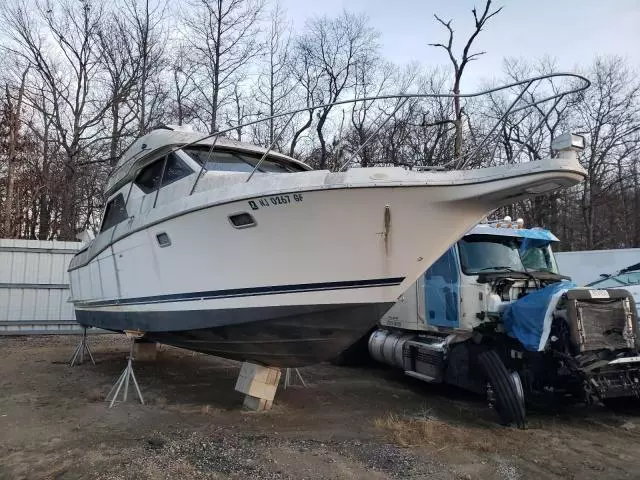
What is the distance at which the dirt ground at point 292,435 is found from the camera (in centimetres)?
402

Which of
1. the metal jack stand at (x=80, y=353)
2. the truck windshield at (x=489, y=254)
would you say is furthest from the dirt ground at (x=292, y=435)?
the truck windshield at (x=489, y=254)

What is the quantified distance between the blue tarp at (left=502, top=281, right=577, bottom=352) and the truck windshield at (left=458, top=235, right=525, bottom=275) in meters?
0.99

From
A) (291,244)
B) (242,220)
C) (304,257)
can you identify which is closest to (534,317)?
(304,257)

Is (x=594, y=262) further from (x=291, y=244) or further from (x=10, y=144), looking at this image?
(x=10, y=144)

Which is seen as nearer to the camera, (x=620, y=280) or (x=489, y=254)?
(x=489, y=254)

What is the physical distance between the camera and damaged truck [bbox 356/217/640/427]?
5.27 m

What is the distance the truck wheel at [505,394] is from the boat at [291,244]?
66.9 inches

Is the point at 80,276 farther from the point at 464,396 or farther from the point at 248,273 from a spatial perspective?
the point at 464,396

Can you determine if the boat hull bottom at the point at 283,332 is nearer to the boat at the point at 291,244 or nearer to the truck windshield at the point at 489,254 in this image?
the boat at the point at 291,244

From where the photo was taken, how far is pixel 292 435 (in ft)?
15.9

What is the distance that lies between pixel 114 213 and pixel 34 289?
22.4ft

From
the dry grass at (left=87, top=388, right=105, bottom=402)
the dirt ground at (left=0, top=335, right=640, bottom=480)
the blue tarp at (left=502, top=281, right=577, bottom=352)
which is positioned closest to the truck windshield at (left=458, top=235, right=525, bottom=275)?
the blue tarp at (left=502, top=281, right=577, bottom=352)

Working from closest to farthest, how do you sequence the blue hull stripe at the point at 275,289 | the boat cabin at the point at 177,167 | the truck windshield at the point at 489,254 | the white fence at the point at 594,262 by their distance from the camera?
the blue hull stripe at the point at 275,289
the boat cabin at the point at 177,167
the truck windshield at the point at 489,254
the white fence at the point at 594,262

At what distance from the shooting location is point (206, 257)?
16.7 ft
